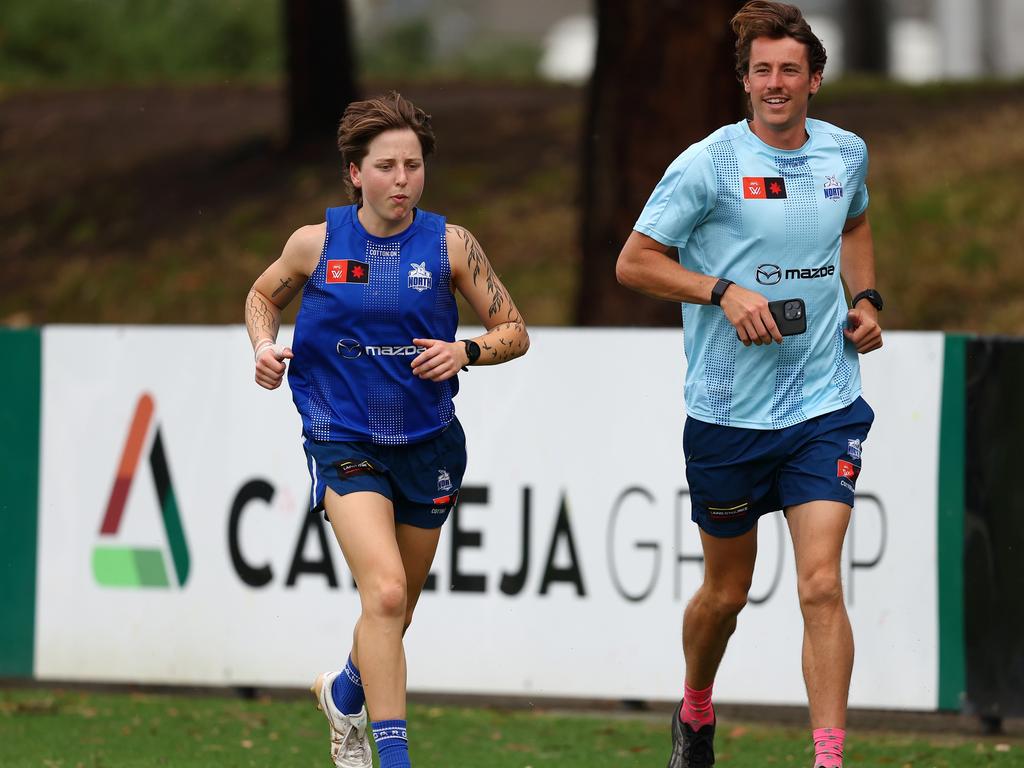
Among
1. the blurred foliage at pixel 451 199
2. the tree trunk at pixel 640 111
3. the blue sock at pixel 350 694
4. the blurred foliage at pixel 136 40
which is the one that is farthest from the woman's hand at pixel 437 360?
the blurred foliage at pixel 136 40

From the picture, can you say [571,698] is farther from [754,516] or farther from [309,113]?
[309,113]

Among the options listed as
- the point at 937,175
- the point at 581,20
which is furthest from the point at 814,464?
the point at 581,20

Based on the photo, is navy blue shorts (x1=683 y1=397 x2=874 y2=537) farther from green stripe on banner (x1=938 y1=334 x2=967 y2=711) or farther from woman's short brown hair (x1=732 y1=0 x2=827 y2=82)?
green stripe on banner (x1=938 y1=334 x2=967 y2=711)

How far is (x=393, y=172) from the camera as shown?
5.56m

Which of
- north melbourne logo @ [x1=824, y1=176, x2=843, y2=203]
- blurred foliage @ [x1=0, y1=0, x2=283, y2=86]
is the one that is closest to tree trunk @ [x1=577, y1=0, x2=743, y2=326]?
north melbourne logo @ [x1=824, y1=176, x2=843, y2=203]

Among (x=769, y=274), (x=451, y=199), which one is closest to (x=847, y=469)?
(x=769, y=274)

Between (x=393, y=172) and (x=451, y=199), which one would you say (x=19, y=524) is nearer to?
(x=393, y=172)

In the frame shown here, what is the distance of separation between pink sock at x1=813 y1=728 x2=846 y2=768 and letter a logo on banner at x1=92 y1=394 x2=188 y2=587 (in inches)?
146

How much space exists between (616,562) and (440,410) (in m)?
2.31

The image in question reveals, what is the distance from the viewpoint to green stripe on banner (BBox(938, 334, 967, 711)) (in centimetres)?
754

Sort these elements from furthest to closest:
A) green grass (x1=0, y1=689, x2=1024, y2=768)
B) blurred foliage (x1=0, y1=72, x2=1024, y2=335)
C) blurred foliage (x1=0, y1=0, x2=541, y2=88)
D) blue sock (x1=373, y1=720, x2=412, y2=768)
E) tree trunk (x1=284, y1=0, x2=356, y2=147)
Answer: blurred foliage (x1=0, y1=0, x2=541, y2=88), tree trunk (x1=284, y1=0, x2=356, y2=147), blurred foliage (x1=0, y1=72, x2=1024, y2=335), green grass (x1=0, y1=689, x2=1024, y2=768), blue sock (x1=373, y1=720, x2=412, y2=768)

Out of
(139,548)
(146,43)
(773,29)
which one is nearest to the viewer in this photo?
(773,29)

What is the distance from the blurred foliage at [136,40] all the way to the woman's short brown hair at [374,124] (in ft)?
73.3

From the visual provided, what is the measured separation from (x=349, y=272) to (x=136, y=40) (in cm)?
2694
